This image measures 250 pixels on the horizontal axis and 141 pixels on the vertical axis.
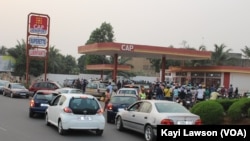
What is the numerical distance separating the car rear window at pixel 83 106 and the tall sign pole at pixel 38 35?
30.8 meters

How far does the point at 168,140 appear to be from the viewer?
7344mm

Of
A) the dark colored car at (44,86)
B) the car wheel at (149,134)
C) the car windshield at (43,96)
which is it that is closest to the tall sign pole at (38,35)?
the dark colored car at (44,86)

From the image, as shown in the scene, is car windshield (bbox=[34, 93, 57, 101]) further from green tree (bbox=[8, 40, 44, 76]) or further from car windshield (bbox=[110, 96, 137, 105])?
green tree (bbox=[8, 40, 44, 76])

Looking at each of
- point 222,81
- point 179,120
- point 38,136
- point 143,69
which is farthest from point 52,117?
point 143,69

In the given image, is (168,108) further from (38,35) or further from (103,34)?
(103,34)

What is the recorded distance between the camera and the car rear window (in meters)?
14.4

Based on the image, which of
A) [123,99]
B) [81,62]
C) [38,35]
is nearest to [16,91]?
[38,35]

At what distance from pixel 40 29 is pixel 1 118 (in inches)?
1083

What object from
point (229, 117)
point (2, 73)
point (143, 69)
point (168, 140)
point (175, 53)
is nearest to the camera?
point (168, 140)

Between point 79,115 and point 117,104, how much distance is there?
4508 millimetres

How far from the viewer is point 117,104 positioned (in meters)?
18.7

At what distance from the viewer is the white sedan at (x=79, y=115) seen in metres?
14.2

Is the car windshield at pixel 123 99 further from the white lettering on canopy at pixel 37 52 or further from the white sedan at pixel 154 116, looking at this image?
the white lettering on canopy at pixel 37 52

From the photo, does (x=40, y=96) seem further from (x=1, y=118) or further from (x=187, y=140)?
(x=187, y=140)
